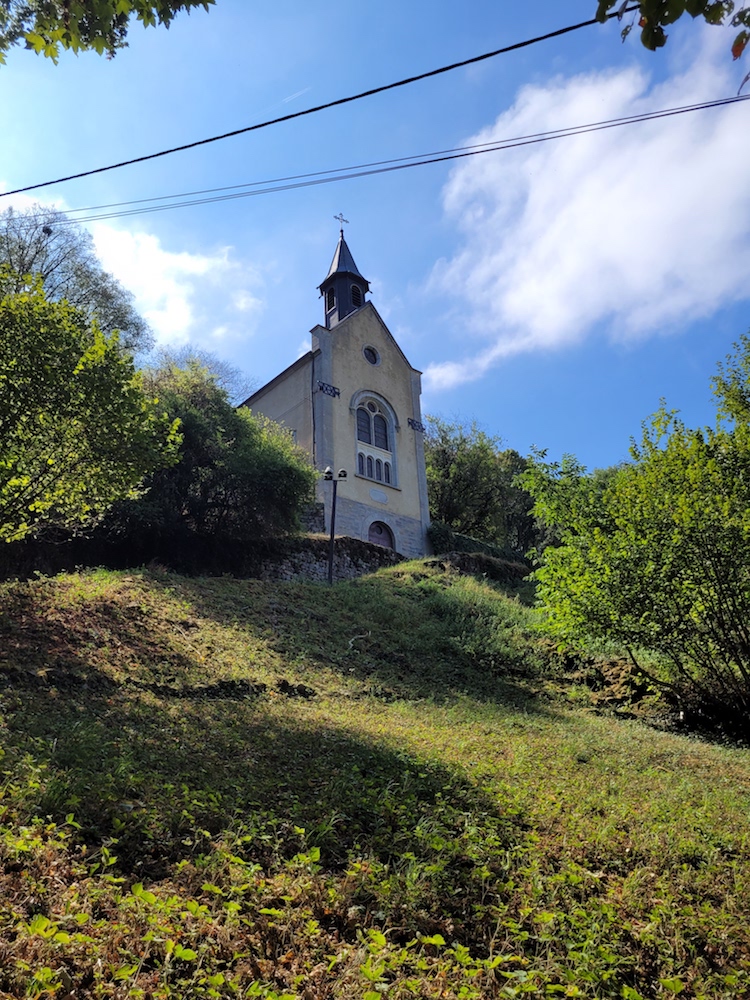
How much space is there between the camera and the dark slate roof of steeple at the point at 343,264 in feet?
108

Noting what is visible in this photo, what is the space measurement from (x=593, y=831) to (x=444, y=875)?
152 centimetres

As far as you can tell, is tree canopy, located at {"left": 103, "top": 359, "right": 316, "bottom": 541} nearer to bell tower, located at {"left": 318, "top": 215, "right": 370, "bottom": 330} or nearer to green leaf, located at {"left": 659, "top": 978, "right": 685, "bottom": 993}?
bell tower, located at {"left": 318, "top": 215, "right": 370, "bottom": 330}

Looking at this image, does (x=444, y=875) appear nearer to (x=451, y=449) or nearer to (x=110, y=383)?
(x=110, y=383)

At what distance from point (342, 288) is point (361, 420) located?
8.82 m

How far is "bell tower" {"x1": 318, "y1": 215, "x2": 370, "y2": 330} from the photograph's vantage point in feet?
105

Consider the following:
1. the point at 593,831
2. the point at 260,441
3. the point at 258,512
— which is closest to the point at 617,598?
the point at 593,831

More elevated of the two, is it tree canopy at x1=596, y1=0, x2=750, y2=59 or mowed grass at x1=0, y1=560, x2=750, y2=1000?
tree canopy at x1=596, y1=0, x2=750, y2=59

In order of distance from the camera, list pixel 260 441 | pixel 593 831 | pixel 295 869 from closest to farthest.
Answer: pixel 295 869 < pixel 593 831 < pixel 260 441

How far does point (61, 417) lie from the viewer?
29.5ft

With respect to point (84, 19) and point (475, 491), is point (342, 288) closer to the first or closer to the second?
point (475, 491)

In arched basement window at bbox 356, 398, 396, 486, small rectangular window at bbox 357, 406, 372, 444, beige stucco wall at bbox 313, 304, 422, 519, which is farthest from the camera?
small rectangular window at bbox 357, 406, 372, 444

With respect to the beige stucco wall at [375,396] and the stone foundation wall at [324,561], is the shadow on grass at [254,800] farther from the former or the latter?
the beige stucco wall at [375,396]

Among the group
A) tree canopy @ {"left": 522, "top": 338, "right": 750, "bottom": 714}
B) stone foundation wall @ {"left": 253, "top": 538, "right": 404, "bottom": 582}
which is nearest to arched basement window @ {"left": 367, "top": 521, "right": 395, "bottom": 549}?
stone foundation wall @ {"left": 253, "top": 538, "right": 404, "bottom": 582}

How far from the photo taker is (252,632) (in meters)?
11.1
